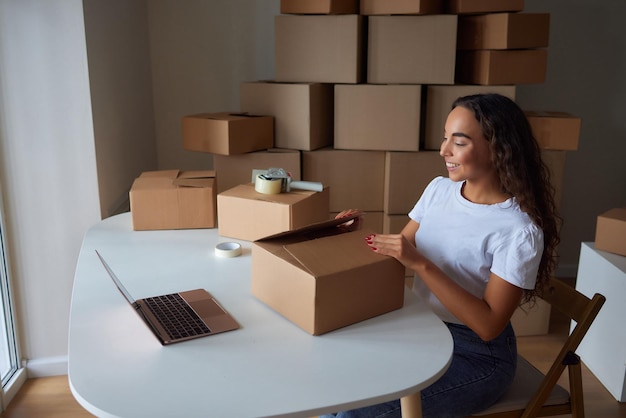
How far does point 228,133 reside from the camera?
241 cm

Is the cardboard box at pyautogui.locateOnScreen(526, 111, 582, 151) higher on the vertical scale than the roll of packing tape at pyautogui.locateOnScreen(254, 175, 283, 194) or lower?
higher

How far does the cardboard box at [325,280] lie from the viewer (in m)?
1.22

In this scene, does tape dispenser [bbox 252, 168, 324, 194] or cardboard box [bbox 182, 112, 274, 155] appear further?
cardboard box [bbox 182, 112, 274, 155]

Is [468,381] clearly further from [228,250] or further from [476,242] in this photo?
[228,250]

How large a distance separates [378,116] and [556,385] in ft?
4.56

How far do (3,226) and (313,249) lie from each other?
1508mm

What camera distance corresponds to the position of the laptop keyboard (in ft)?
4.08

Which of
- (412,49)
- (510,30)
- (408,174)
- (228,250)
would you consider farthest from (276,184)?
(510,30)

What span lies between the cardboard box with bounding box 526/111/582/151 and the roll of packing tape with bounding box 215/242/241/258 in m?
1.51

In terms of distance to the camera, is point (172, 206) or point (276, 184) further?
point (172, 206)

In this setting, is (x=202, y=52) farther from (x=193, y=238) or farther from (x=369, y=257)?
(x=369, y=257)

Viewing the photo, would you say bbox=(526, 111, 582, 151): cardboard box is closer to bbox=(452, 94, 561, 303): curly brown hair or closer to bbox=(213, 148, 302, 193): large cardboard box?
bbox=(213, 148, 302, 193): large cardboard box

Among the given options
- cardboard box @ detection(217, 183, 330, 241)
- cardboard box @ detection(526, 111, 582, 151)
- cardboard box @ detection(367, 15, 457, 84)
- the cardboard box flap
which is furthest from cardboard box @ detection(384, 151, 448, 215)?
the cardboard box flap

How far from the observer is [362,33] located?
2.58 meters
